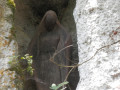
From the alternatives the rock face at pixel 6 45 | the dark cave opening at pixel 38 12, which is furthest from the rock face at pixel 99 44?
the dark cave opening at pixel 38 12

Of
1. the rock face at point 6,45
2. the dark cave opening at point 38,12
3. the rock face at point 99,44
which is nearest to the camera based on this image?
the rock face at point 99,44

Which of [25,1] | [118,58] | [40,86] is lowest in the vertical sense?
[40,86]

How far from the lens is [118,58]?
1.05 meters

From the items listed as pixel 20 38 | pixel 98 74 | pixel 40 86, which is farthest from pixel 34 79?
pixel 98 74

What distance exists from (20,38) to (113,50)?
85.0 inches

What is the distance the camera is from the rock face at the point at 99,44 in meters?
1.03

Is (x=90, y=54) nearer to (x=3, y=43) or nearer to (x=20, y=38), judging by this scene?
(x=3, y=43)

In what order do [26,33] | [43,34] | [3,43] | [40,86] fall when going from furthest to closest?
[26,33]
[43,34]
[40,86]
[3,43]

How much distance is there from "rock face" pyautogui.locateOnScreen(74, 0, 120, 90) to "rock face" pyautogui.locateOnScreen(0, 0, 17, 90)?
0.53 meters

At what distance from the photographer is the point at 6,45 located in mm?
1582

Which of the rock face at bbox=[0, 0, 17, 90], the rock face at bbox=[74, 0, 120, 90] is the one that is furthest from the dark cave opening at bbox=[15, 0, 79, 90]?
the rock face at bbox=[74, 0, 120, 90]

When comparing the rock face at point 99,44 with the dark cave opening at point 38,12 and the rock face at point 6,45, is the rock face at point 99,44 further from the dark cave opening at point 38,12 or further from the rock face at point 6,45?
the dark cave opening at point 38,12

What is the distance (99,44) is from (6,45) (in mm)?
728

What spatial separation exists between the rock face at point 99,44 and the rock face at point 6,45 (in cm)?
53
